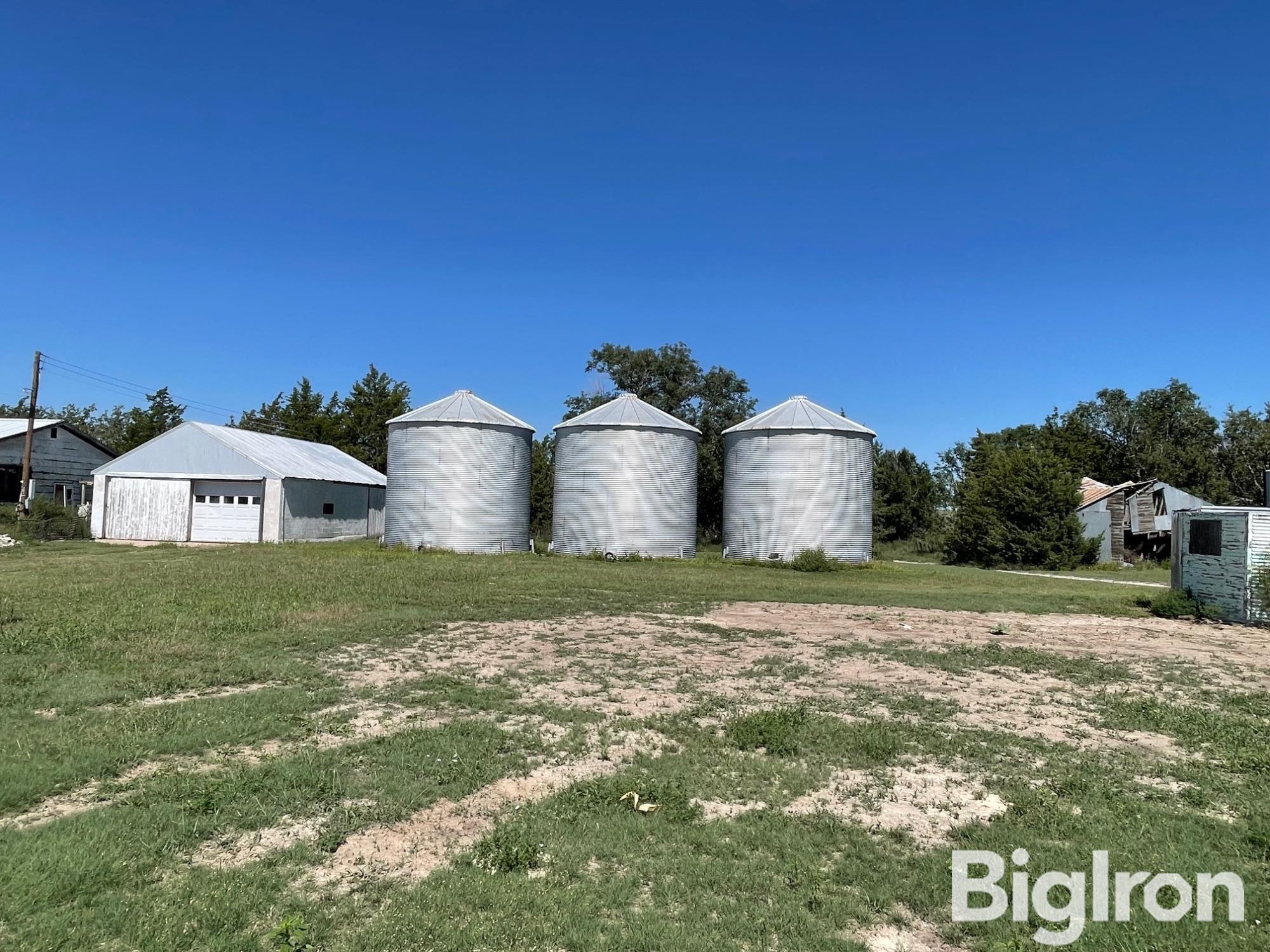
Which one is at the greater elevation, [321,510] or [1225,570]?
[321,510]

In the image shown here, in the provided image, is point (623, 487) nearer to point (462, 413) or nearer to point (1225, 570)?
point (462, 413)

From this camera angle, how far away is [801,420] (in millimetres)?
29891

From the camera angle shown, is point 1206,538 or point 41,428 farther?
point 41,428

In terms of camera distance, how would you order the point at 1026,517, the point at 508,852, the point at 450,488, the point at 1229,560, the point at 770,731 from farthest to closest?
the point at 1026,517, the point at 450,488, the point at 1229,560, the point at 770,731, the point at 508,852

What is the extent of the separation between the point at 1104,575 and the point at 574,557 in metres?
20.5

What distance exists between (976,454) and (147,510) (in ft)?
173

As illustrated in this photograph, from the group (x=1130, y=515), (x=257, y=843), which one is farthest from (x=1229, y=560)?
(x=1130, y=515)

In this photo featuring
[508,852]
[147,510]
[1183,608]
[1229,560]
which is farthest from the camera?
[147,510]

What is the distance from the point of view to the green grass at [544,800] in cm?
372

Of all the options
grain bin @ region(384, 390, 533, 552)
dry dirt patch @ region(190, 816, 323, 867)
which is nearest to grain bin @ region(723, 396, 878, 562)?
grain bin @ region(384, 390, 533, 552)

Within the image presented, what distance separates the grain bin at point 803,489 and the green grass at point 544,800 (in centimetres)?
1792

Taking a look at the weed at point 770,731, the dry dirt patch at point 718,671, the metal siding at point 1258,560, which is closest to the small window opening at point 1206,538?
the metal siding at point 1258,560

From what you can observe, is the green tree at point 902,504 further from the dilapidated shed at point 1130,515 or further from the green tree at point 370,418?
the green tree at point 370,418

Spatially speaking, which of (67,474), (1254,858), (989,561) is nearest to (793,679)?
(1254,858)
